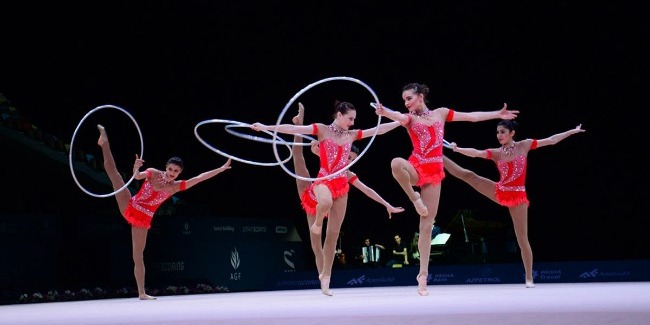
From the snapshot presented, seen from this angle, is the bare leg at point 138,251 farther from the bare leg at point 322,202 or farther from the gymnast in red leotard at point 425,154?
the gymnast in red leotard at point 425,154

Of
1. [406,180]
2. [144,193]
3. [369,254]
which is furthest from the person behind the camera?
[369,254]

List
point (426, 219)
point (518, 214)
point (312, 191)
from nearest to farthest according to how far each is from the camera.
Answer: point (426, 219), point (518, 214), point (312, 191)

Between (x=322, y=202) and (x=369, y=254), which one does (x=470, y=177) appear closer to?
(x=322, y=202)

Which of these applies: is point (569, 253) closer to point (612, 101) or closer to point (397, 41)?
point (612, 101)

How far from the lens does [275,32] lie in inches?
551

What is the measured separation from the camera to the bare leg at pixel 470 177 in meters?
8.05

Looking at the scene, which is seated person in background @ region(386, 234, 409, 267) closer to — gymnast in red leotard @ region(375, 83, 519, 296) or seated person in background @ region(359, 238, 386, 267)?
seated person in background @ region(359, 238, 386, 267)

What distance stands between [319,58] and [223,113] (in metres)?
2.27

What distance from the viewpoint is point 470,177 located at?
8.14 metres

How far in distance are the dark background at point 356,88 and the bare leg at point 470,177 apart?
496 centimetres

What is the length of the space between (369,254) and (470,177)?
6.90 m

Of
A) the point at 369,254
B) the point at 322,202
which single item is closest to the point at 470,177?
the point at 322,202

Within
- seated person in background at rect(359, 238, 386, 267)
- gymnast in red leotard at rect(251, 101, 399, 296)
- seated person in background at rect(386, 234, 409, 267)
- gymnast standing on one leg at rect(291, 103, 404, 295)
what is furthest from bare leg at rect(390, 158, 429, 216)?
seated person in background at rect(359, 238, 386, 267)

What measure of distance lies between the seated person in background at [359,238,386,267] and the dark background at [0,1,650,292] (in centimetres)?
49
